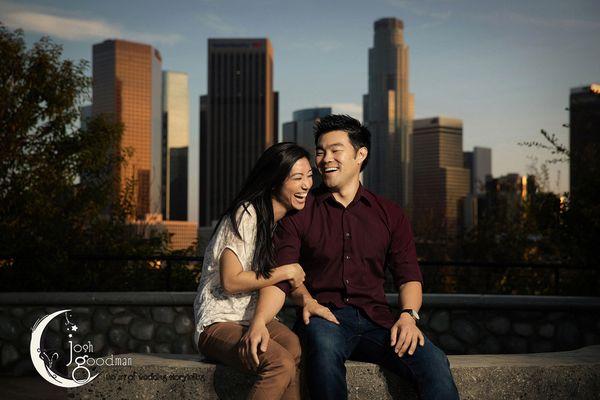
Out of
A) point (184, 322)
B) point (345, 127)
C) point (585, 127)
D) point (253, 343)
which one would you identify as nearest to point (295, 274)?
point (253, 343)

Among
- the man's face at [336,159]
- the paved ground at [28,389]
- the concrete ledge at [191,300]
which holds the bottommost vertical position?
the paved ground at [28,389]

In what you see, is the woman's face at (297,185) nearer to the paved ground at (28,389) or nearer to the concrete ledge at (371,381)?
the concrete ledge at (371,381)

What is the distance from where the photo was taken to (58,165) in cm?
1200

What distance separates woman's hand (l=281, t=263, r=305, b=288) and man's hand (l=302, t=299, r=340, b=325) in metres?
0.12

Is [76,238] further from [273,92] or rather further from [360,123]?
[273,92]

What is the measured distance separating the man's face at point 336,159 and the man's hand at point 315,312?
0.67 metres

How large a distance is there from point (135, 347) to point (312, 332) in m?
3.93

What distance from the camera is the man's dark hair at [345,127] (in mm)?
3678

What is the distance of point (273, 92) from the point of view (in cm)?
17550

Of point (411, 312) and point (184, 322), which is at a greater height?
point (411, 312)

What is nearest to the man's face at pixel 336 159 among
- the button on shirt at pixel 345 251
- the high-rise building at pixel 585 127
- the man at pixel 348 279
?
the man at pixel 348 279

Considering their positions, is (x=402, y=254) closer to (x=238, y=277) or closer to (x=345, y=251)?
(x=345, y=251)

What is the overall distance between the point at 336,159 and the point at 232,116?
16863 cm

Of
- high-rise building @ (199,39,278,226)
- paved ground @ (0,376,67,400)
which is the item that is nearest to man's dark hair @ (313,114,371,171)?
paved ground @ (0,376,67,400)
